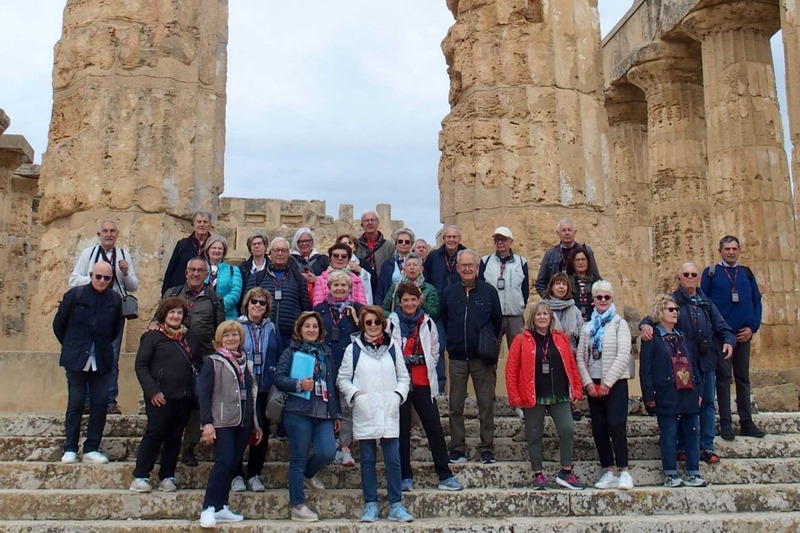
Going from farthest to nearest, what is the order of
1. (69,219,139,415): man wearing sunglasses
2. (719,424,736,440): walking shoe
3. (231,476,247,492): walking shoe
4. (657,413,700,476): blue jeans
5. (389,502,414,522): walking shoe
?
(719,424,736,440): walking shoe < (69,219,139,415): man wearing sunglasses < (657,413,700,476): blue jeans < (231,476,247,492): walking shoe < (389,502,414,522): walking shoe

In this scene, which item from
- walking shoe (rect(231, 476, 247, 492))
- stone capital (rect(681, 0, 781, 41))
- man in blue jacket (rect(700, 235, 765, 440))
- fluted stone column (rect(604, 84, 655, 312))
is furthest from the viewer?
fluted stone column (rect(604, 84, 655, 312))

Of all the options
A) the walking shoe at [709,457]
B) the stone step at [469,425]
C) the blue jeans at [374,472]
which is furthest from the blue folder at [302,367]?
the walking shoe at [709,457]

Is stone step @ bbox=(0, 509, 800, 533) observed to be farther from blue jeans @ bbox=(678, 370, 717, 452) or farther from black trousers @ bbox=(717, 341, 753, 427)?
black trousers @ bbox=(717, 341, 753, 427)

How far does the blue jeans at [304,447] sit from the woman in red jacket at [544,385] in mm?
1399

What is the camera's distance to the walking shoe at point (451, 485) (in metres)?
4.88

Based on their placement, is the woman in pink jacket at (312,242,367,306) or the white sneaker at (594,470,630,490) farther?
the woman in pink jacket at (312,242,367,306)

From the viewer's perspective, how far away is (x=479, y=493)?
481 cm

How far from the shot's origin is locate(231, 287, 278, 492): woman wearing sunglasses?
4.92 metres

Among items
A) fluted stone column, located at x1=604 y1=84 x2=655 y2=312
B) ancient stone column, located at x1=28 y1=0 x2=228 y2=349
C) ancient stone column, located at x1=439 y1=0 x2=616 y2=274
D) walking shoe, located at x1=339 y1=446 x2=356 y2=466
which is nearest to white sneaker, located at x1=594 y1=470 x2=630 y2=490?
walking shoe, located at x1=339 y1=446 x2=356 y2=466

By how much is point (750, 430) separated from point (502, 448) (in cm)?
225

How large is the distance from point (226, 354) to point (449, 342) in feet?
5.94

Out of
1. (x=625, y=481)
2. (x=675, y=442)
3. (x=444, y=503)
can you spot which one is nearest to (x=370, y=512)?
(x=444, y=503)

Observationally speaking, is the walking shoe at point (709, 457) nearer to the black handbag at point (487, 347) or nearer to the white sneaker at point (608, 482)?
the white sneaker at point (608, 482)

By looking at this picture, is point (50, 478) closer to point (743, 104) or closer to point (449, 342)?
point (449, 342)
